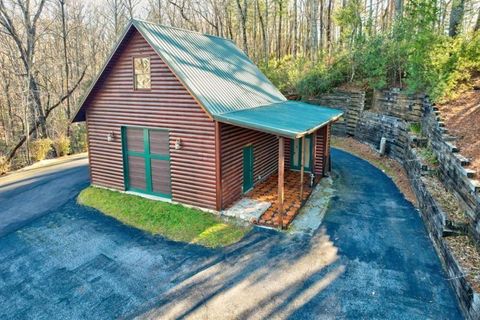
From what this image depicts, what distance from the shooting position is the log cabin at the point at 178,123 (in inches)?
386

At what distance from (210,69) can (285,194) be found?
523cm

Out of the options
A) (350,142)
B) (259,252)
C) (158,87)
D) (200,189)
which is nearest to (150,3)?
(350,142)

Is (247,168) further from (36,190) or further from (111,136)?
(36,190)

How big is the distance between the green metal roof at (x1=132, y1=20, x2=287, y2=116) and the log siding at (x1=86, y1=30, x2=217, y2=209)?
384 mm

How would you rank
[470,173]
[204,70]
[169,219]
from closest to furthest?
[470,173], [169,219], [204,70]

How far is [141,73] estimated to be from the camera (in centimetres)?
1079

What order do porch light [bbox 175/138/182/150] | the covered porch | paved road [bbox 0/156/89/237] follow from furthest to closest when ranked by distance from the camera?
1. paved road [bbox 0/156/89/237]
2. porch light [bbox 175/138/182/150]
3. the covered porch

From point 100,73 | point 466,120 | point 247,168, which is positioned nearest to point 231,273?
point 247,168

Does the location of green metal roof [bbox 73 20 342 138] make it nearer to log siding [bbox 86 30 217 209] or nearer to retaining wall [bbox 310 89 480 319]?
log siding [bbox 86 30 217 209]

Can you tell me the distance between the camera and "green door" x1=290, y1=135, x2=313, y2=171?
14.5m

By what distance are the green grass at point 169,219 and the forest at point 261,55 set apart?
913 centimetres

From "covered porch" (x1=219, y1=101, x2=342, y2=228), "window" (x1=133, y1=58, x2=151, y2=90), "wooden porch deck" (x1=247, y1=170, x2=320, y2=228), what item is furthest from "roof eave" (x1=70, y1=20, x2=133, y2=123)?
"wooden porch deck" (x1=247, y1=170, x2=320, y2=228)

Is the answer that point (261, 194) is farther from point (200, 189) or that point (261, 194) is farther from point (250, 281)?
point (250, 281)

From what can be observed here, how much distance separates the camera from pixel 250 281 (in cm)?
687
